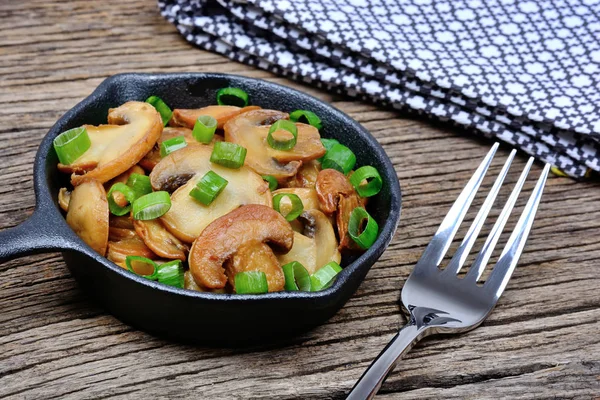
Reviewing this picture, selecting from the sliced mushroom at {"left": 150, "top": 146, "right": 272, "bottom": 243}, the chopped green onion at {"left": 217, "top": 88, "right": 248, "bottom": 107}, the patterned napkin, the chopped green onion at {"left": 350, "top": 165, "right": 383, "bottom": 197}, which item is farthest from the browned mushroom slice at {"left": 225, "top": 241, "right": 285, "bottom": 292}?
the patterned napkin

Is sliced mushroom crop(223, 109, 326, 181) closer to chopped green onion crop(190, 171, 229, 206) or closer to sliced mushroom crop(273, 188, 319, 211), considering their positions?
sliced mushroom crop(273, 188, 319, 211)

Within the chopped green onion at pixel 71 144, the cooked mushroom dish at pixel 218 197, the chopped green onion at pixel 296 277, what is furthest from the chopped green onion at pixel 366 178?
the chopped green onion at pixel 71 144

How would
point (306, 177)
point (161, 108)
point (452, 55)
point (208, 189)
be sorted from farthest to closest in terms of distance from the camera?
point (452, 55)
point (161, 108)
point (306, 177)
point (208, 189)

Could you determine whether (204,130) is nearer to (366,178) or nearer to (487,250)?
(366,178)

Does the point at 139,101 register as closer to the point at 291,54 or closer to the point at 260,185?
the point at 260,185

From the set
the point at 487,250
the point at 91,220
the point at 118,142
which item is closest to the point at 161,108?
the point at 118,142

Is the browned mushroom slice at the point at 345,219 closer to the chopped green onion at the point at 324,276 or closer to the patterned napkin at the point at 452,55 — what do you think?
the chopped green onion at the point at 324,276

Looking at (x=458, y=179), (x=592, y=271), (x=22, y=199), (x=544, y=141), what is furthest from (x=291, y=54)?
(x=592, y=271)
